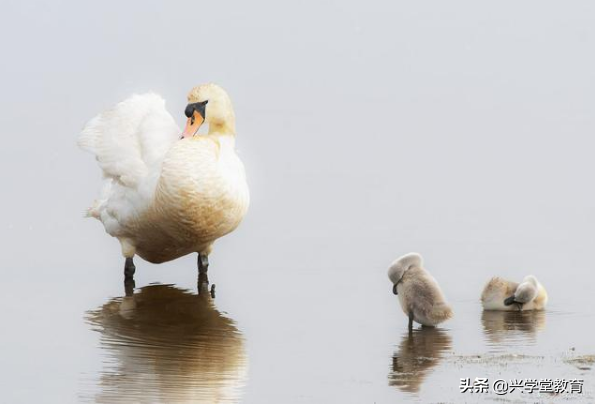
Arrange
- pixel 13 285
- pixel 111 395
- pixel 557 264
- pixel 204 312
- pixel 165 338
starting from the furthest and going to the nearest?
1. pixel 557 264
2. pixel 13 285
3. pixel 204 312
4. pixel 165 338
5. pixel 111 395

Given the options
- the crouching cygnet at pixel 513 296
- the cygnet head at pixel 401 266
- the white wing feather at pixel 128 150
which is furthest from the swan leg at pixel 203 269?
the crouching cygnet at pixel 513 296

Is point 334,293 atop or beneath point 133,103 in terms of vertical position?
beneath

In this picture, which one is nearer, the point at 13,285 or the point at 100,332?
the point at 100,332

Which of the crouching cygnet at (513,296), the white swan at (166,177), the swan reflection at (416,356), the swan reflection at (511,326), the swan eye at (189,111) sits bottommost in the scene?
the swan reflection at (416,356)

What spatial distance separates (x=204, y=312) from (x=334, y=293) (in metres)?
1.07

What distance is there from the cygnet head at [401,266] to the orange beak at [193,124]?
2384 mm

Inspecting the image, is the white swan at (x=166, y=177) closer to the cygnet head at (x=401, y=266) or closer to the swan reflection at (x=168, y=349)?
the swan reflection at (x=168, y=349)

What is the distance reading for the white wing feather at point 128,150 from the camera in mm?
10780

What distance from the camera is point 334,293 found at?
10.5 m

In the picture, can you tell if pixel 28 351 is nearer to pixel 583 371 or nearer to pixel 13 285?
pixel 13 285

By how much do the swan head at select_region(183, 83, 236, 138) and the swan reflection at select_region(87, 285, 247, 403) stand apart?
1365 mm

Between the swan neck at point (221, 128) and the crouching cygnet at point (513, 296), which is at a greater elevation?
the swan neck at point (221, 128)

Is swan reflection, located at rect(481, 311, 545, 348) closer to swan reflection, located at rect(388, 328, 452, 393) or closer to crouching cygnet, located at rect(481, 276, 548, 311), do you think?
crouching cygnet, located at rect(481, 276, 548, 311)

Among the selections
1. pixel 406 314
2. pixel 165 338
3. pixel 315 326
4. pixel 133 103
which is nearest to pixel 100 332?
pixel 165 338
